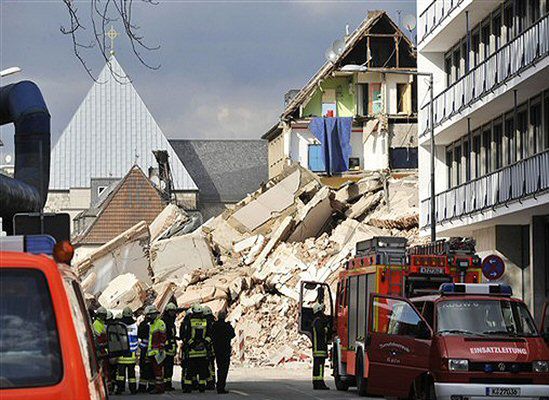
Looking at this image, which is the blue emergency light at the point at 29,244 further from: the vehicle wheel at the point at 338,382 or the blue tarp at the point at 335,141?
the blue tarp at the point at 335,141

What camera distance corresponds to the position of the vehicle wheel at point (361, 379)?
24.5 metres

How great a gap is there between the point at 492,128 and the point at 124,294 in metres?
14.5

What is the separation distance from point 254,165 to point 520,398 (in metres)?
Answer: 107

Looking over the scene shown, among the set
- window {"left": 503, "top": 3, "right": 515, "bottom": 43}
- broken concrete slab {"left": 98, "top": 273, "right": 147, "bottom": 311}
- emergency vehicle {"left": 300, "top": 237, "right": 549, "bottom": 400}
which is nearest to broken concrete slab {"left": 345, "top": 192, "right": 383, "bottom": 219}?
broken concrete slab {"left": 98, "top": 273, "right": 147, "bottom": 311}

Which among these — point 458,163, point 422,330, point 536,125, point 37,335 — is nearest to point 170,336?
Answer: point 422,330

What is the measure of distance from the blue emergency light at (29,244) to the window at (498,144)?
32.0 m

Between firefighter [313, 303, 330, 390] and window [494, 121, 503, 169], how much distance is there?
12.1 metres

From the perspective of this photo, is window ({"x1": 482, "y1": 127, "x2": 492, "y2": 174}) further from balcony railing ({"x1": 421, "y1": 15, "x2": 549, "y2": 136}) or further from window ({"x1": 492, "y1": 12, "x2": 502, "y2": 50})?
window ({"x1": 492, "y1": 12, "x2": 502, "y2": 50})

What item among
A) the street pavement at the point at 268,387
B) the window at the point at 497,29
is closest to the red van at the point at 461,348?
the street pavement at the point at 268,387

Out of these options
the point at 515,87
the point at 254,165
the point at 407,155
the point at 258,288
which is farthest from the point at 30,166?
the point at 254,165

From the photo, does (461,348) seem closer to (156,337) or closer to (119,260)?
(156,337)

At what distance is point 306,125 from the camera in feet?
256

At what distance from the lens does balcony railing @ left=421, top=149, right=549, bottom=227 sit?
32875mm

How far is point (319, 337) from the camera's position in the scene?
28.9 meters
